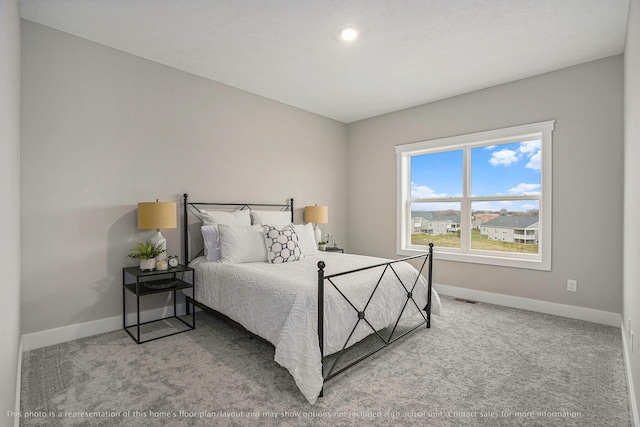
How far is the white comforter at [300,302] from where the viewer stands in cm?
202

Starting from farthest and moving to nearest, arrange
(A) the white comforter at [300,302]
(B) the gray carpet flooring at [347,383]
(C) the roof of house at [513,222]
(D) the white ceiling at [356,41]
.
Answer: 1. (C) the roof of house at [513,222]
2. (D) the white ceiling at [356,41]
3. (A) the white comforter at [300,302]
4. (B) the gray carpet flooring at [347,383]

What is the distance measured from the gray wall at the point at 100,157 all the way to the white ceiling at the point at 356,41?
242 millimetres

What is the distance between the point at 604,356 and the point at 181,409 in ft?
10.4

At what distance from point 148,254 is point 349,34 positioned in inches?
106

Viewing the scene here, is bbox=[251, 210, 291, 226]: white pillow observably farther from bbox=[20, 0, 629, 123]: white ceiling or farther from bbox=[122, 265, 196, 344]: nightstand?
bbox=[20, 0, 629, 123]: white ceiling

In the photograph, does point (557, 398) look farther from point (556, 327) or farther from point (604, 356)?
point (556, 327)

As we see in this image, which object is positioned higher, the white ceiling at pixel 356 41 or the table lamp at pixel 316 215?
the white ceiling at pixel 356 41

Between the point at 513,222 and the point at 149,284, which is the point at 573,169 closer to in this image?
the point at 513,222

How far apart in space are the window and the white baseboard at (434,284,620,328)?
0.41m

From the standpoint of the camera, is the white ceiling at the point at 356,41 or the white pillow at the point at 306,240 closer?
the white ceiling at the point at 356,41

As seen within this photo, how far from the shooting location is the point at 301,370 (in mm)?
1975

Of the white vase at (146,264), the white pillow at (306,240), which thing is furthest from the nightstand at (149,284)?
the white pillow at (306,240)

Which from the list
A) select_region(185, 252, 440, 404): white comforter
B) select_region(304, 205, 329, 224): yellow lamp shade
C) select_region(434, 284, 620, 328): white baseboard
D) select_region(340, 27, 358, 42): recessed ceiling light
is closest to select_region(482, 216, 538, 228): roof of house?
select_region(434, 284, 620, 328): white baseboard

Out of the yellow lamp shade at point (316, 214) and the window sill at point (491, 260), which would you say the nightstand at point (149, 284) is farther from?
the window sill at point (491, 260)
